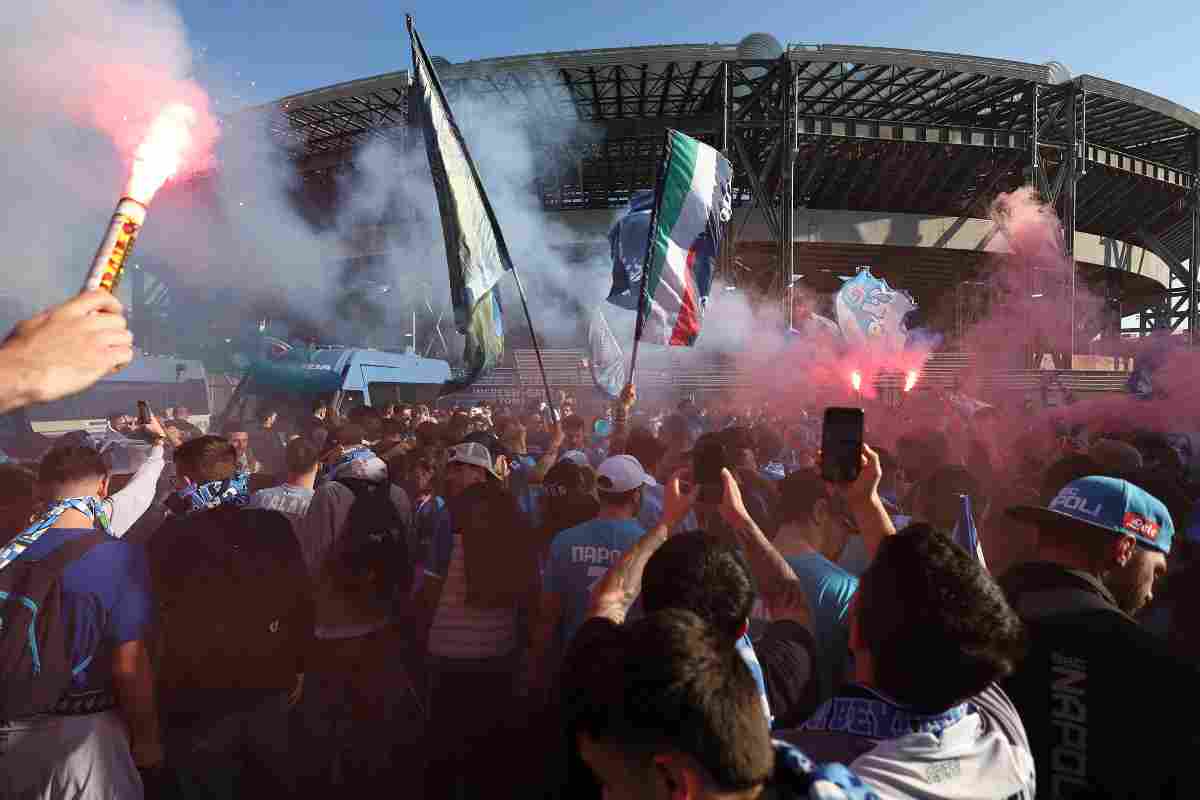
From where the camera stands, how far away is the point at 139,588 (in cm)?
211

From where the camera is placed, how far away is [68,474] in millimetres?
2301

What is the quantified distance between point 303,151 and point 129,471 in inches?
975

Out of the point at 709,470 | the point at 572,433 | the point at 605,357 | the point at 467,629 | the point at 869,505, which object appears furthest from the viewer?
the point at 605,357

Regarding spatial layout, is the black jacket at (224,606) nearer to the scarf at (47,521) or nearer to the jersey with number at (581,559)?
the scarf at (47,521)

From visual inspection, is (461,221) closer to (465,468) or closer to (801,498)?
(465,468)

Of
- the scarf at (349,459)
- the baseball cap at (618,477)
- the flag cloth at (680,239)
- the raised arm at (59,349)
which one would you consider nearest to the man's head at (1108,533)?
the baseball cap at (618,477)

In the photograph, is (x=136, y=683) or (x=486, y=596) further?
(x=486, y=596)

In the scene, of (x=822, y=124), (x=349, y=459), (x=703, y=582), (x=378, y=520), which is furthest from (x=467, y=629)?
(x=822, y=124)

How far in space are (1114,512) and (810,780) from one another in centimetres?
163

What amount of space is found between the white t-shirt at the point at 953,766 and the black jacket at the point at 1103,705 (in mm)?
363

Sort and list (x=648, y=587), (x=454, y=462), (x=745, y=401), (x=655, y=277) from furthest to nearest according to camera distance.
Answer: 1. (x=745, y=401)
2. (x=655, y=277)
3. (x=454, y=462)
4. (x=648, y=587)

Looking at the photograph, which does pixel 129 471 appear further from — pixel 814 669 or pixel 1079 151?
pixel 1079 151

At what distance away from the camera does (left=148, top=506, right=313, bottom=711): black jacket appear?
232 cm

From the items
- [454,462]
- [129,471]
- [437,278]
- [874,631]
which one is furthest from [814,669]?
[437,278]
